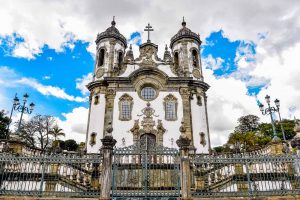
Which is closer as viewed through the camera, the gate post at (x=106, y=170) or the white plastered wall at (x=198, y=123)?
the gate post at (x=106, y=170)

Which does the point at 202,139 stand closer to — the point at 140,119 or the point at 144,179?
the point at 140,119

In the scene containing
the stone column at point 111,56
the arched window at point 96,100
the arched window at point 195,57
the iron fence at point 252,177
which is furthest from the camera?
the arched window at point 195,57

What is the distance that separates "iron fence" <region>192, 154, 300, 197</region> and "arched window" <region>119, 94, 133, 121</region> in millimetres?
10950

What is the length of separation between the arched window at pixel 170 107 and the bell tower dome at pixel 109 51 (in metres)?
5.85

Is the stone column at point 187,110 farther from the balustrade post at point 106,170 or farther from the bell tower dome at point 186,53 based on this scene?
the balustrade post at point 106,170

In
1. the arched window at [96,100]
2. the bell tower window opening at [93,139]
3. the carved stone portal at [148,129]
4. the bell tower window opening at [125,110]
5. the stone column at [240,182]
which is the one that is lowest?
the stone column at [240,182]

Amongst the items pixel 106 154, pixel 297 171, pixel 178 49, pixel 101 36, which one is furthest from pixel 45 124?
pixel 297 171

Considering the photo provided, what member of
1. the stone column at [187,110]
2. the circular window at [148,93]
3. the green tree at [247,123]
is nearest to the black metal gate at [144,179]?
the stone column at [187,110]

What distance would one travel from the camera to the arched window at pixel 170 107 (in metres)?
22.8

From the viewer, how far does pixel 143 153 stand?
971 centimetres

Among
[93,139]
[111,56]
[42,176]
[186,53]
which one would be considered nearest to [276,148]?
[42,176]

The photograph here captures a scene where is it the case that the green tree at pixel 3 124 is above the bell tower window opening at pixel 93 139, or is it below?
above

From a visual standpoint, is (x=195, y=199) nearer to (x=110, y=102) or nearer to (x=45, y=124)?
(x=110, y=102)

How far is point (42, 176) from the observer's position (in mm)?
9555
